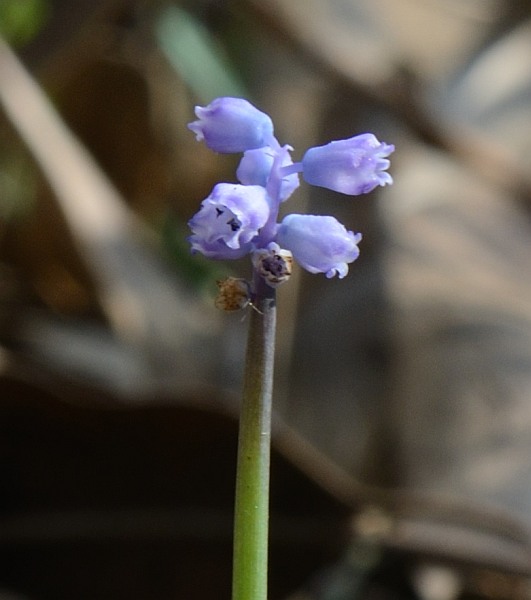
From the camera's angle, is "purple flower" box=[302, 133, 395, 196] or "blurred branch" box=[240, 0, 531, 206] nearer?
"purple flower" box=[302, 133, 395, 196]

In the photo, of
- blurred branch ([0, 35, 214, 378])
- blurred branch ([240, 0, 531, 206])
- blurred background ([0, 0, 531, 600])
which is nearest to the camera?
blurred background ([0, 0, 531, 600])

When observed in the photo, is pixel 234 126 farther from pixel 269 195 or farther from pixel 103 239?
pixel 103 239

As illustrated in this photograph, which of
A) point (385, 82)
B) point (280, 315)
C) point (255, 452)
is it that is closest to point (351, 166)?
point (255, 452)

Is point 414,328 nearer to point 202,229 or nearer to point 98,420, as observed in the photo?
point 98,420

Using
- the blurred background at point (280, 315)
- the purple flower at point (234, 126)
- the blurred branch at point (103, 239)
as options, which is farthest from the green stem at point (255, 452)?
the blurred branch at point (103, 239)

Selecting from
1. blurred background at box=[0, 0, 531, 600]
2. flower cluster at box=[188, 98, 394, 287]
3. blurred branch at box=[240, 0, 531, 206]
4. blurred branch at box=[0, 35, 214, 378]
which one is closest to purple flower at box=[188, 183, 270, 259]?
flower cluster at box=[188, 98, 394, 287]

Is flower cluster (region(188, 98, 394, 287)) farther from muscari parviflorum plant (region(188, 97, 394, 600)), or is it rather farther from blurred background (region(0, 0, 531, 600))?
blurred background (region(0, 0, 531, 600))

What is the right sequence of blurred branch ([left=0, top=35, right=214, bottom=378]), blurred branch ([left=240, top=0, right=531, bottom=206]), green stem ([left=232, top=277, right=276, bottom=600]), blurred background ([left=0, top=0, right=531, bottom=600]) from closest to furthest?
green stem ([left=232, top=277, right=276, bottom=600]) < blurred background ([left=0, top=0, right=531, bottom=600]) < blurred branch ([left=0, top=35, right=214, bottom=378]) < blurred branch ([left=240, top=0, right=531, bottom=206])
